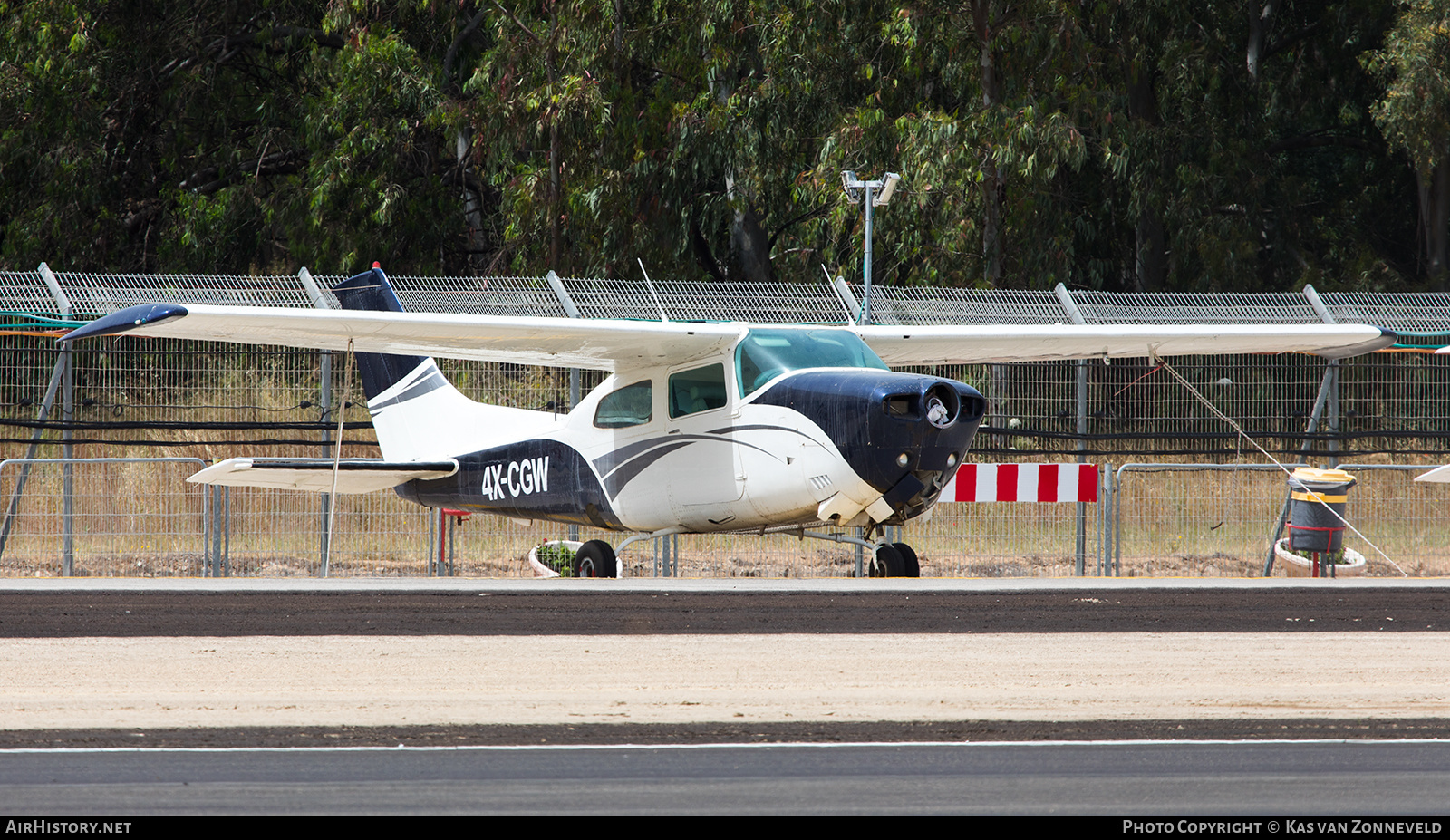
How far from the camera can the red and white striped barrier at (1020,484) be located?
15.3 m

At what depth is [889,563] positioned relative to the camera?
14031mm

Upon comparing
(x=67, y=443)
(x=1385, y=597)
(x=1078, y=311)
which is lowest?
(x=1385, y=597)

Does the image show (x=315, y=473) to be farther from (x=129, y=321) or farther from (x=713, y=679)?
(x=713, y=679)

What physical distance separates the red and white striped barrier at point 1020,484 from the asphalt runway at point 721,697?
2850mm

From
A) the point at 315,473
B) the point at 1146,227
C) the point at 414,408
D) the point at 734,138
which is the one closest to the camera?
the point at 315,473

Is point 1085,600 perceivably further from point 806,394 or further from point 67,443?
point 67,443

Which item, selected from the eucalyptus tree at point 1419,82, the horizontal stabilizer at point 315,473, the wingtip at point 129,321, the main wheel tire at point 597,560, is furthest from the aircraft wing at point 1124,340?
the eucalyptus tree at point 1419,82

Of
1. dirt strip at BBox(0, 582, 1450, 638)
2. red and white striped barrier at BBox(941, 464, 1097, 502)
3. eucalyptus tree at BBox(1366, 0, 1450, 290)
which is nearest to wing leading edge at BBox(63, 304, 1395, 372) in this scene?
red and white striped barrier at BBox(941, 464, 1097, 502)

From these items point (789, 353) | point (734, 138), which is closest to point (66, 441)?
point (789, 353)

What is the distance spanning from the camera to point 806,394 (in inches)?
527

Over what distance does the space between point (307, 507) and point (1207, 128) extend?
18.7 metres

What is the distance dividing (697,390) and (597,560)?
1816mm

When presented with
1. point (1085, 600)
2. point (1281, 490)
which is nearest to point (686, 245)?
point (1281, 490)

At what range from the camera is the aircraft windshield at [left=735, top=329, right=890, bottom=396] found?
13938mm
